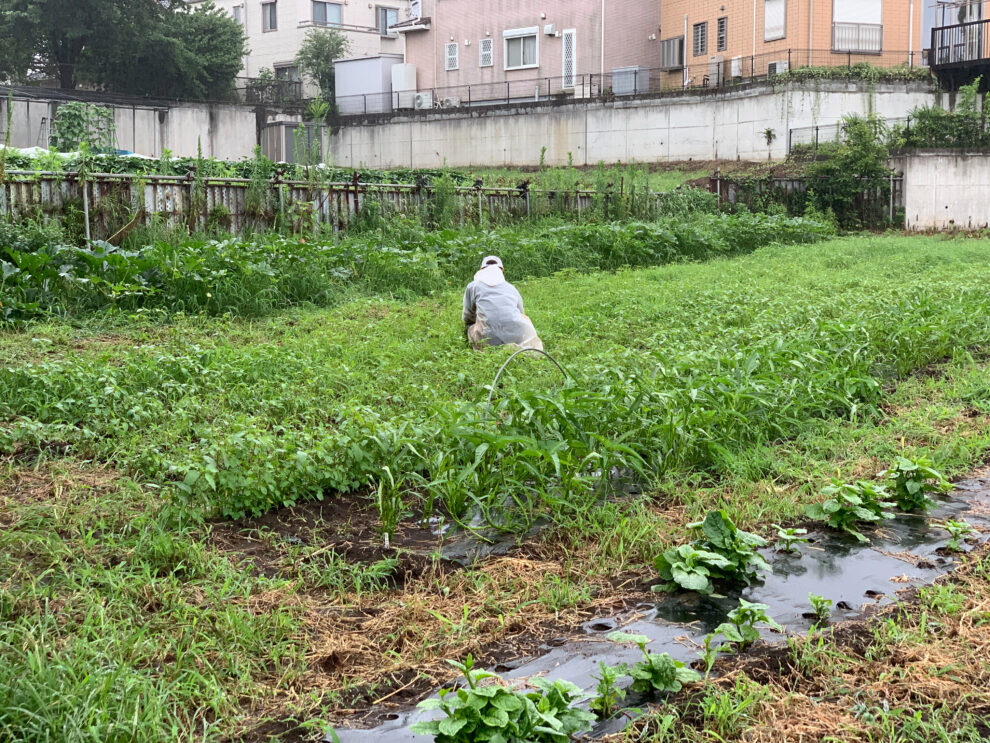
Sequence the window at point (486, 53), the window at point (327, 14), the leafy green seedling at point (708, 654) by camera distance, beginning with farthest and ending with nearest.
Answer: the window at point (327, 14), the window at point (486, 53), the leafy green seedling at point (708, 654)

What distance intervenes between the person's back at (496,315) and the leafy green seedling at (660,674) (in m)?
5.33

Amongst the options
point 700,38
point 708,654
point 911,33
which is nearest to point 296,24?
point 700,38

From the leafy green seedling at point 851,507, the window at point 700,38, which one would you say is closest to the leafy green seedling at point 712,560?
the leafy green seedling at point 851,507

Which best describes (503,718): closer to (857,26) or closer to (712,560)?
(712,560)

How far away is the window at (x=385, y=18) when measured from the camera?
4612 cm

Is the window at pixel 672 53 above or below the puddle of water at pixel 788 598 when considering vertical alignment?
above

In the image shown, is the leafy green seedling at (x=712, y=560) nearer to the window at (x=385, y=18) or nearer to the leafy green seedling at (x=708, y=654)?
the leafy green seedling at (x=708, y=654)

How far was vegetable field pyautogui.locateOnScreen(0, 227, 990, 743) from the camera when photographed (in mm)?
3025

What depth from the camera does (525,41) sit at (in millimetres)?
36812

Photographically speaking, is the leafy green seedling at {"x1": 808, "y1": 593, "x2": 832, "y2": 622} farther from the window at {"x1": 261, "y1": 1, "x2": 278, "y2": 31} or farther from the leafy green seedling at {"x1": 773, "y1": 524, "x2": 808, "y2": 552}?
the window at {"x1": 261, "y1": 1, "x2": 278, "y2": 31}

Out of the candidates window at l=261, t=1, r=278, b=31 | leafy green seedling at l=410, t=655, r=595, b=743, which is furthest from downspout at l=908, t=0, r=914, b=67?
leafy green seedling at l=410, t=655, r=595, b=743

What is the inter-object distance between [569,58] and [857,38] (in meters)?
10.3

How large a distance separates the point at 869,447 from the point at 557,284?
755 centimetres

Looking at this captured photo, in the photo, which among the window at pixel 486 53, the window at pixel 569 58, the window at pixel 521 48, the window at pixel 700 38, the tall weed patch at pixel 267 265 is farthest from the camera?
A: the window at pixel 486 53
